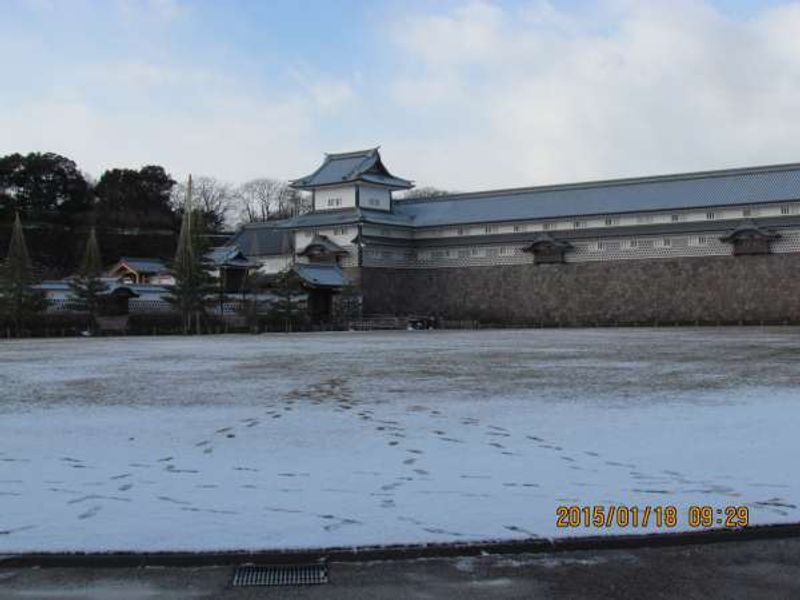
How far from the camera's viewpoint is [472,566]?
4461mm

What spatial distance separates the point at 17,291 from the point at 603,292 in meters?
31.8

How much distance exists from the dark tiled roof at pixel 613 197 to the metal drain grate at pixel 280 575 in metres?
45.3

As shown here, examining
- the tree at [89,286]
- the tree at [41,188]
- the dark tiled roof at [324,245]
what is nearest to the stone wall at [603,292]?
the dark tiled roof at [324,245]

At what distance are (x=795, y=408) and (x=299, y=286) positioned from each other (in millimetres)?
37142

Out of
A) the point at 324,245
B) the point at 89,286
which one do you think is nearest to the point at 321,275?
the point at 324,245

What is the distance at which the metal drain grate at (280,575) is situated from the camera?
14.0 ft

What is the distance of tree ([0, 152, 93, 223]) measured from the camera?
60719 mm

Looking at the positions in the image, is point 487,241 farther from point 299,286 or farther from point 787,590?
point 787,590

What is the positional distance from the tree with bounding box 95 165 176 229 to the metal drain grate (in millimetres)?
64995

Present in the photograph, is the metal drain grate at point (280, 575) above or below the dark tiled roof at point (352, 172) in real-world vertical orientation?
below

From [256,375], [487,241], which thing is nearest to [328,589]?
[256,375]

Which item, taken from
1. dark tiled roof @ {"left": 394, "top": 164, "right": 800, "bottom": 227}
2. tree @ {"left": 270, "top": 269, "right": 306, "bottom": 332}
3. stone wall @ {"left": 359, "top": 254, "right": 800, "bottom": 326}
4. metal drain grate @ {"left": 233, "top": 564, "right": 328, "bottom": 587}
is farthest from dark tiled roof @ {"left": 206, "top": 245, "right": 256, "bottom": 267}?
metal drain grate @ {"left": 233, "top": 564, "right": 328, "bottom": 587}

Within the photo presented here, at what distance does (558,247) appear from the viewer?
49.1m

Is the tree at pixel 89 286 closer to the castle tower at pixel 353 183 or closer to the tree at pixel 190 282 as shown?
the tree at pixel 190 282
